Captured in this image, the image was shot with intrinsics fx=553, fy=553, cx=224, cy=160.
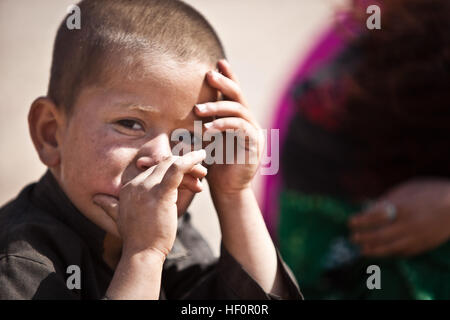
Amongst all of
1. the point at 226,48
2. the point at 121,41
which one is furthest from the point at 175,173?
the point at 226,48

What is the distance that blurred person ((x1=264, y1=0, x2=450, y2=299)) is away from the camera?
5.13 feet

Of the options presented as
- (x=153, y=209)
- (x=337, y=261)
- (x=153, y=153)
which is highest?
(x=153, y=153)

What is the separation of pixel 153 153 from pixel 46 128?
26cm

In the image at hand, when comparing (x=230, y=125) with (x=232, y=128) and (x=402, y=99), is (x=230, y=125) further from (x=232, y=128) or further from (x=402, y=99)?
(x=402, y=99)

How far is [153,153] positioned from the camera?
38.8 inches

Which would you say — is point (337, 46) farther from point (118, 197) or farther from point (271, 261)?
point (118, 197)

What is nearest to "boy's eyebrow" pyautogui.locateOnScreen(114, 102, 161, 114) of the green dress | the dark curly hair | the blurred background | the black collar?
the black collar

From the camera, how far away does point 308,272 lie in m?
1.82

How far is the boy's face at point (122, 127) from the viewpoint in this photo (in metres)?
0.99

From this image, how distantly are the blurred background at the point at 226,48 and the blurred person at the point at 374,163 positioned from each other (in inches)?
19.2

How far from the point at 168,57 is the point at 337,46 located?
1362mm

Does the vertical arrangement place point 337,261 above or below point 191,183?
below

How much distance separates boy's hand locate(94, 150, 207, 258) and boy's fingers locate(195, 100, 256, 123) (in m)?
0.14
